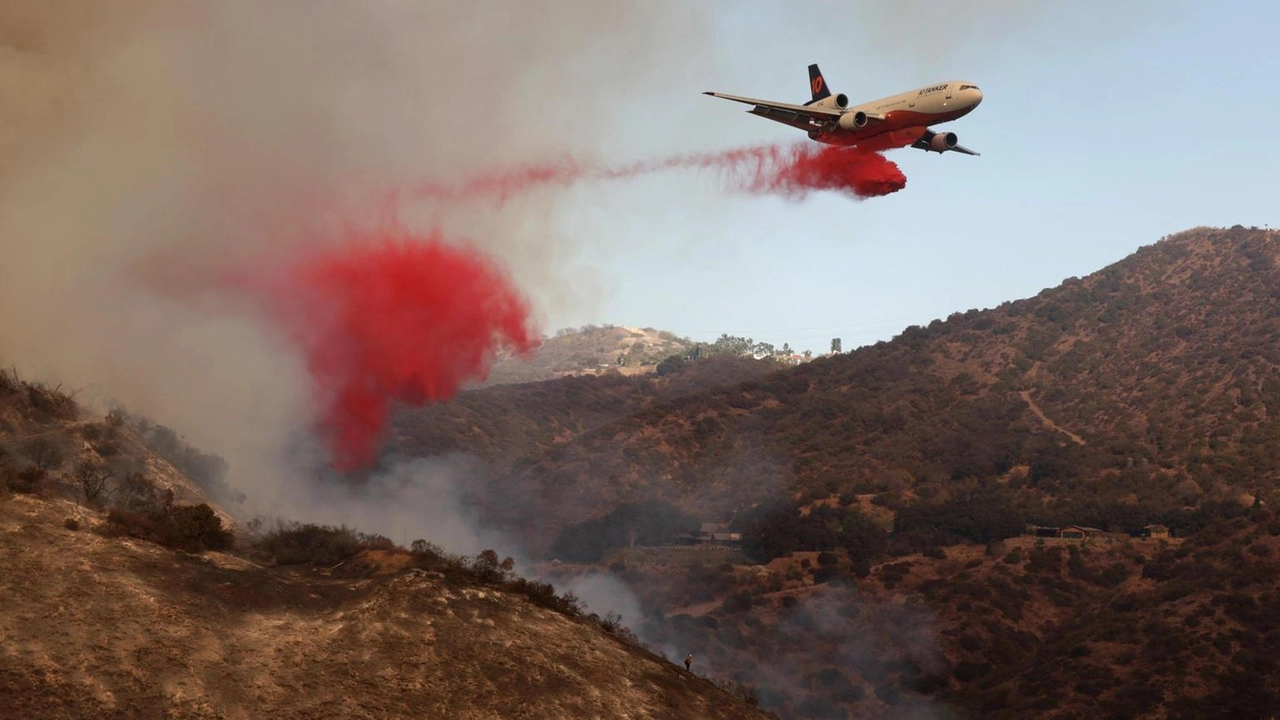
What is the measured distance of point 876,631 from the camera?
70.4 metres

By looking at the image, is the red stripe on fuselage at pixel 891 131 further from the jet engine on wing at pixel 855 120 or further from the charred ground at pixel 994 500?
the charred ground at pixel 994 500

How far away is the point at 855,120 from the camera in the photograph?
5097 cm

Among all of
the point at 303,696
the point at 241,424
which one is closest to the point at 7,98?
the point at 241,424

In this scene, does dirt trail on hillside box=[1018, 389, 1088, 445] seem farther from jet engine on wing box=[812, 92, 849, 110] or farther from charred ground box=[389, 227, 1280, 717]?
jet engine on wing box=[812, 92, 849, 110]

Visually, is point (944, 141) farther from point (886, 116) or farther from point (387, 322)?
point (387, 322)

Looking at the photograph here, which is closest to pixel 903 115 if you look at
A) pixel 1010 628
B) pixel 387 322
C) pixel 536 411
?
pixel 387 322

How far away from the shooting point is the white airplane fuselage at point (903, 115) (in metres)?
49.5

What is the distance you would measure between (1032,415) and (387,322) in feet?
246

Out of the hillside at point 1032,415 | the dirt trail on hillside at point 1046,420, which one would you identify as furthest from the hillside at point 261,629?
the dirt trail on hillside at point 1046,420

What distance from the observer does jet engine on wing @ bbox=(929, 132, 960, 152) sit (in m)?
52.4

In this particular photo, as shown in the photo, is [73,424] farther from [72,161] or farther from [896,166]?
[896,166]

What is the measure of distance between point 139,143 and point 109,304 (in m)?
7.35

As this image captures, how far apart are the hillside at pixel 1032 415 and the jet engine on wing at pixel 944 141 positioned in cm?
4226

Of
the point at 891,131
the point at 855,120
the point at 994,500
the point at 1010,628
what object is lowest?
the point at 1010,628
